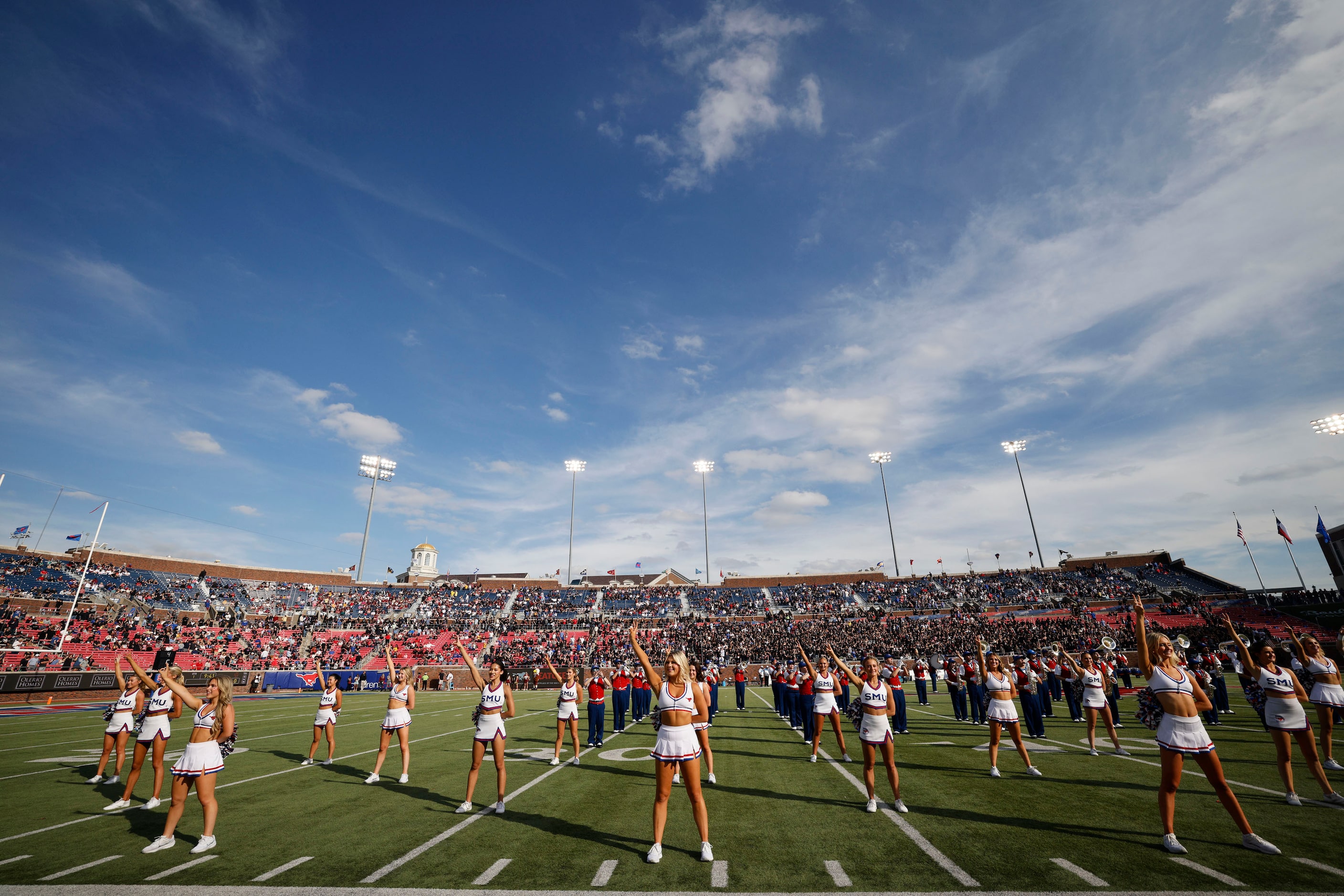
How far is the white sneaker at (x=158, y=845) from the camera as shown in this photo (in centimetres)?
680

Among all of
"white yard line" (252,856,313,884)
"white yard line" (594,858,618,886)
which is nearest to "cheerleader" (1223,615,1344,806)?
"white yard line" (594,858,618,886)

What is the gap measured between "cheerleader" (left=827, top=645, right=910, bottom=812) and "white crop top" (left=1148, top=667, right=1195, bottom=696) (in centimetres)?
299

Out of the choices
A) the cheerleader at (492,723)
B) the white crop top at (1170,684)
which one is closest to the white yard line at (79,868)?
the cheerleader at (492,723)

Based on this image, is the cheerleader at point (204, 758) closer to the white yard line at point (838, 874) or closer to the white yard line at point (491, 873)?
the white yard line at point (491, 873)

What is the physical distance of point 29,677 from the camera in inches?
1016

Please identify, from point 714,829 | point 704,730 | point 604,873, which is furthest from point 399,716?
point 714,829

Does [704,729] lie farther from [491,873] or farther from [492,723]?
[491,873]

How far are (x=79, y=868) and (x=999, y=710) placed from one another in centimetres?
1328

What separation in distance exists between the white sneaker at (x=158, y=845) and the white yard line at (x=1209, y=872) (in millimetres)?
11552

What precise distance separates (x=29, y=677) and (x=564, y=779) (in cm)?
3162

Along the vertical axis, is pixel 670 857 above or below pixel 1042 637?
below

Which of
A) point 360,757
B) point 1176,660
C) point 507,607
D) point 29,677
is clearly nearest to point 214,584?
point 507,607

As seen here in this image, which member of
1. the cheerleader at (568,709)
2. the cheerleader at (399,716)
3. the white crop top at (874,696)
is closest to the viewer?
the white crop top at (874,696)

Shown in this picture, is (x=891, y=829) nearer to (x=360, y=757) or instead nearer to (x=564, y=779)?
(x=564, y=779)
